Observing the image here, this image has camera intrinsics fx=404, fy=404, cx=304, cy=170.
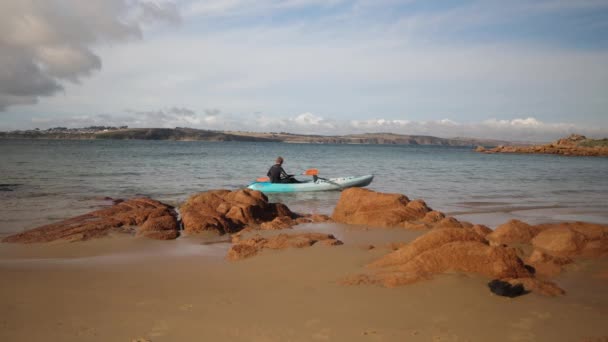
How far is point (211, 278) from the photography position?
6289 mm

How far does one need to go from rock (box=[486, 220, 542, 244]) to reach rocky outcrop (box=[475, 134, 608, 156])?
256 feet

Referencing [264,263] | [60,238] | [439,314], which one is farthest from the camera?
[60,238]

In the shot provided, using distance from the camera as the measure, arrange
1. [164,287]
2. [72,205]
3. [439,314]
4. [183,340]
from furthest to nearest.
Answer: [72,205] → [164,287] → [439,314] → [183,340]

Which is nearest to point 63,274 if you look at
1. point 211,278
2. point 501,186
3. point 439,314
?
point 211,278

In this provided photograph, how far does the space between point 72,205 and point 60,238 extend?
615 cm

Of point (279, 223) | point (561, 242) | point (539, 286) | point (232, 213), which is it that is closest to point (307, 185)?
point (279, 223)

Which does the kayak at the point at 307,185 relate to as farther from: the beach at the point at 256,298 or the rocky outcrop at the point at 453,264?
the rocky outcrop at the point at 453,264

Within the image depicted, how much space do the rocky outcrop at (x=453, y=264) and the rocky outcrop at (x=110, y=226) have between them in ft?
17.6

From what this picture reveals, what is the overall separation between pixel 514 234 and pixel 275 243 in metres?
4.80

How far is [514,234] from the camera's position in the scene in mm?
8141

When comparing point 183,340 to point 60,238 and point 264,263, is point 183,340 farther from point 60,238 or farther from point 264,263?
point 60,238

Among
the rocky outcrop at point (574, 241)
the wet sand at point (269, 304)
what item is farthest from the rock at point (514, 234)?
the wet sand at point (269, 304)

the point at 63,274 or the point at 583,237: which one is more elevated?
the point at 583,237

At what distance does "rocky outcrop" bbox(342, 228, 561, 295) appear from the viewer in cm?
562
